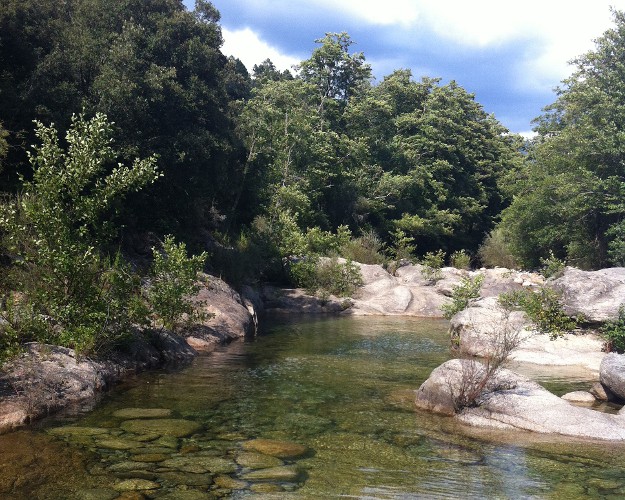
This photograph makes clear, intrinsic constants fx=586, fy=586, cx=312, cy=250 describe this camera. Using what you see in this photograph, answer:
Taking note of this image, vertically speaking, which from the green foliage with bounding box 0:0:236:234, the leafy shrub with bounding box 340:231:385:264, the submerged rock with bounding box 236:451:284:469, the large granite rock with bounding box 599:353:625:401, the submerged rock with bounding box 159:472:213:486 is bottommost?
the submerged rock with bounding box 159:472:213:486

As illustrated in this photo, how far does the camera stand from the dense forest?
11273 mm

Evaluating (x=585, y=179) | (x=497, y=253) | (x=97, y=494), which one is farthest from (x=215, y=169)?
(x=497, y=253)

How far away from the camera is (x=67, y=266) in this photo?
10820 mm

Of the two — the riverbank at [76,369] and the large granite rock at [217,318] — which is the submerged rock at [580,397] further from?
the large granite rock at [217,318]

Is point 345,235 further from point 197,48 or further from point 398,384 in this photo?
point 398,384

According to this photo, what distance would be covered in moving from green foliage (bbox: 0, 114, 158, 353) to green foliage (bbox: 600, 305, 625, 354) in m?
11.7

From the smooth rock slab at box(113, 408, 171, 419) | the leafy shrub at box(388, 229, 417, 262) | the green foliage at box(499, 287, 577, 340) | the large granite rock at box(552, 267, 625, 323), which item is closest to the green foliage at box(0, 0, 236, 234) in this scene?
the smooth rock slab at box(113, 408, 171, 419)

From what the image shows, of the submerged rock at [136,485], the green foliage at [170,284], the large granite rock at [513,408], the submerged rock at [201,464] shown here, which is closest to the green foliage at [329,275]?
the green foliage at [170,284]

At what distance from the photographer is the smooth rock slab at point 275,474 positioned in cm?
675

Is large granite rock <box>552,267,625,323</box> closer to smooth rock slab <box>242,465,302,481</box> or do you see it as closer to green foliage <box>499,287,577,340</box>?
green foliage <box>499,287,577,340</box>

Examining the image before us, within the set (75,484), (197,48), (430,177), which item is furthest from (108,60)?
(430,177)

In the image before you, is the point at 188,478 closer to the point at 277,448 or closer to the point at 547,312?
the point at 277,448

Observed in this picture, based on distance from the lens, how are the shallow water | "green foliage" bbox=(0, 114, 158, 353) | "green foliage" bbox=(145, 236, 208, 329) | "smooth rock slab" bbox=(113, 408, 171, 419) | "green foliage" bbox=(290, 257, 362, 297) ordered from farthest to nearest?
"green foliage" bbox=(290, 257, 362, 297) → "green foliage" bbox=(145, 236, 208, 329) → "green foliage" bbox=(0, 114, 158, 353) → "smooth rock slab" bbox=(113, 408, 171, 419) → the shallow water

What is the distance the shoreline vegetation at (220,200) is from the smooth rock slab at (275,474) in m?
3.67
